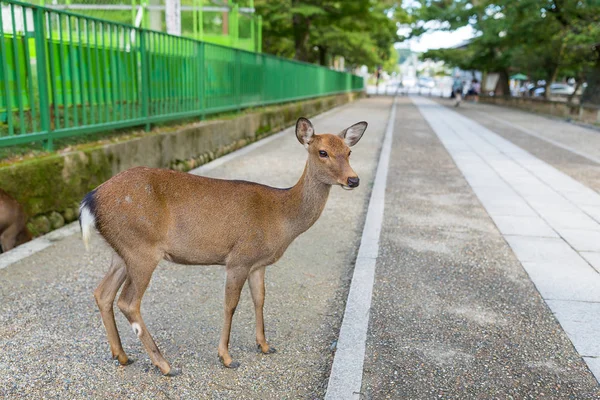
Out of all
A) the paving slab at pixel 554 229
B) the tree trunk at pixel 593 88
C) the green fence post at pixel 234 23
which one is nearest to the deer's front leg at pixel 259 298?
the paving slab at pixel 554 229

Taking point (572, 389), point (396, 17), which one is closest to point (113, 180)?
point (572, 389)

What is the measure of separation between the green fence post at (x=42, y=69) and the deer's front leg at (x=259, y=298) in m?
3.59

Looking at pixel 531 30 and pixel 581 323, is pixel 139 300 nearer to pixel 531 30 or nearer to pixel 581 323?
pixel 581 323

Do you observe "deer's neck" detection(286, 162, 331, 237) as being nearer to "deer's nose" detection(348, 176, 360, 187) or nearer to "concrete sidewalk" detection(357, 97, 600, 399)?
"deer's nose" detection(348, 176, 360, 187)

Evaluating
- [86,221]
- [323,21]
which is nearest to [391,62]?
[323,21]

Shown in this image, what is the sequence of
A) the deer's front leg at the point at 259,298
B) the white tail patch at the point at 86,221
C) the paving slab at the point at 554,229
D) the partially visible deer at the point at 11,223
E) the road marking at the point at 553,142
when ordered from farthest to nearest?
the road marking at the point at 553,142 → the partially visible deer at the point at 11,223 → the paving slab at the point at 554,229 → the deer's front leg at the point at 259,298 → the white tail patch at the point at 86,221

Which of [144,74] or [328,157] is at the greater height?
[144,74]

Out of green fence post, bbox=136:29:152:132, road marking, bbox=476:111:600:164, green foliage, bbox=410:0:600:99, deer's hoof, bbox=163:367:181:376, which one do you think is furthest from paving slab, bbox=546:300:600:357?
green foliage, bbox=410:0:600:99

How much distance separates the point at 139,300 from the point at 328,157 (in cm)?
137

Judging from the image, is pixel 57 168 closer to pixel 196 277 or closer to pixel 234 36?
pixel 196 277

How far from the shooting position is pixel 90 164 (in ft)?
19.2

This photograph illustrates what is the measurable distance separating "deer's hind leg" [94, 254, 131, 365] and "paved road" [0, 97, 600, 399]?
10 centimetres

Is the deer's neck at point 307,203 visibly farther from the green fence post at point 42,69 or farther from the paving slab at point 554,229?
the green fence post at point 42,69

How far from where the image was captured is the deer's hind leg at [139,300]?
2.78 m
